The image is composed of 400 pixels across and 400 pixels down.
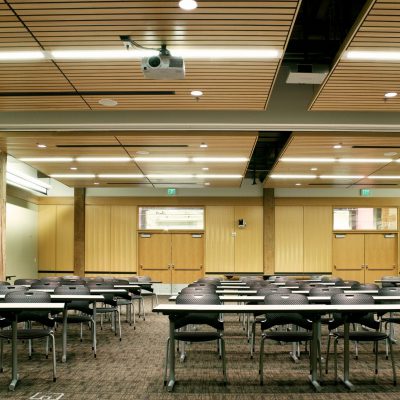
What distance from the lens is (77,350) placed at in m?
7.76

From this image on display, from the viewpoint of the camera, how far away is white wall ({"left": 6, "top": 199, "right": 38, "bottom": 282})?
52.1ft

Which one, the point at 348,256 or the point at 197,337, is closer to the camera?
the point at 197,337

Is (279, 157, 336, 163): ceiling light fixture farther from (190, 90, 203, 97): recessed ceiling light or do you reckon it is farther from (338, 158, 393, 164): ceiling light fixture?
(190, 90, 203, 97): recessed ceiling light

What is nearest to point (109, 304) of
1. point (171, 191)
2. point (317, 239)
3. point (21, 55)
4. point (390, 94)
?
point (21, 55)

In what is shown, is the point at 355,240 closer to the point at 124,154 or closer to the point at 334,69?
the point at 124,154

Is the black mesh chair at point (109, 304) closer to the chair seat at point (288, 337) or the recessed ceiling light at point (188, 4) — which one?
the chair seat at point (288, 337)

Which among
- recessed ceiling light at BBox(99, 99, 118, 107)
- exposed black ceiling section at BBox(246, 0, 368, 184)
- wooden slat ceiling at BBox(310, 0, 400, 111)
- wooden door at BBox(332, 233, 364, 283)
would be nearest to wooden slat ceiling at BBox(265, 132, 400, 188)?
wooden slat ceiling at BBox(310, 0, 400, 111)

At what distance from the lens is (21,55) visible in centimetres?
639

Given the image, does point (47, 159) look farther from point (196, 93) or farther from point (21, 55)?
point (21, 55)

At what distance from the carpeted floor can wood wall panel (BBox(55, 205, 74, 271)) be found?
10.6 meters

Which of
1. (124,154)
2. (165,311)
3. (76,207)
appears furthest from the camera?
(76,207)

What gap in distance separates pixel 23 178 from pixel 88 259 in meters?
3.91

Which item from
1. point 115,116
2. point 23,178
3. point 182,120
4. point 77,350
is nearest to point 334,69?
point 182,120

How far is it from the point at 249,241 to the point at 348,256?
3583 millimetres
